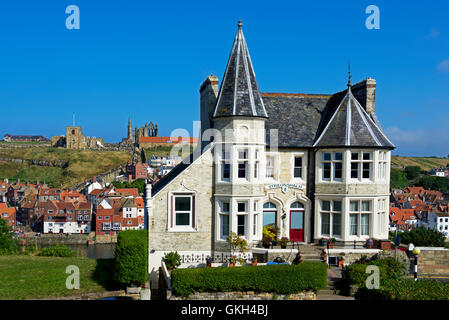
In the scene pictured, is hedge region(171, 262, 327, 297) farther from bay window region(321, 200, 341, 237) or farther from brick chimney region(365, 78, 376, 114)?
brick chimney region(365, 78, 376, 114)

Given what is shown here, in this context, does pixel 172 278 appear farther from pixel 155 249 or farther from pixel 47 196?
pixel 47 196

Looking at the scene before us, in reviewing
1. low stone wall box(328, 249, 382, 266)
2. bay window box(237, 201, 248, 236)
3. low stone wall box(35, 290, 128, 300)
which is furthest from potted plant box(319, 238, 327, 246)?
low stone wall box(35, 290, 128, 300)

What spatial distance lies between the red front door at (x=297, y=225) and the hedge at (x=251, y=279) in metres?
7.02

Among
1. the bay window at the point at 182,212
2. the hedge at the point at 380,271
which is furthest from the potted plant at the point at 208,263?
the hedge at the point at 380,271

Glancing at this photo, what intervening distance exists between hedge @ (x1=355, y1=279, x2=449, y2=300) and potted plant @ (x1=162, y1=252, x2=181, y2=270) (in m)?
9.68

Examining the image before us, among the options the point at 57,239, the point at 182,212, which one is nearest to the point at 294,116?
the point at 182,212

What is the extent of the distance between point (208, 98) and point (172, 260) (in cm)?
1161

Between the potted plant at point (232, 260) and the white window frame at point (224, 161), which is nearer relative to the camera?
the potted plant at point (232, 260)

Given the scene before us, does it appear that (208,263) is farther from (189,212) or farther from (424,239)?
(424,239)

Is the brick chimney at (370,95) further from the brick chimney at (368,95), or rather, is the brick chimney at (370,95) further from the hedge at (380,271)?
the hedge at (380,271)

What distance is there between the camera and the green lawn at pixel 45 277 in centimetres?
1862

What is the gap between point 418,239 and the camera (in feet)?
133
